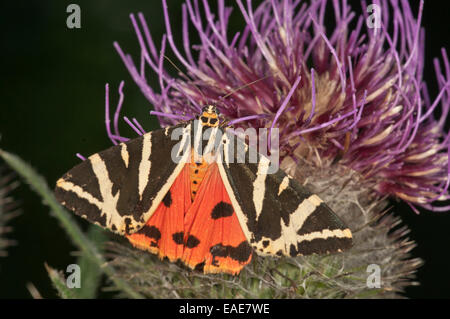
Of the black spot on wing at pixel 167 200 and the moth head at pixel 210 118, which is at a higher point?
the moth head at pixel 210 118

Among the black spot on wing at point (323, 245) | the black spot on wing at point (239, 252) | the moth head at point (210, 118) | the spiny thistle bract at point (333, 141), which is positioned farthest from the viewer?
the spiny thistle bract at point (333, 141)

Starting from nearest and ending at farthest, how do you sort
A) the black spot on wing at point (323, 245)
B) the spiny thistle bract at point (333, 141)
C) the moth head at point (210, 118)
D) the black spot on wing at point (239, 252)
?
the black spot on wing at point (323, 245) → the black spot on wing at point (239, 252) → the moth head at point (210, 118) → the spiny thistle bract at point (333, 141)

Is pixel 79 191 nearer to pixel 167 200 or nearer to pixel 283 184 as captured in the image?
pixel 167 200

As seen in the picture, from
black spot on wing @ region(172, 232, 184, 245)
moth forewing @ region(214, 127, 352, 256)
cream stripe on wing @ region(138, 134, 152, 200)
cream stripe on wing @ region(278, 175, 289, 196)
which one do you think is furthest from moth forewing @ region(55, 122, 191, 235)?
cream stripe on wing @ region(278, 175, 289, 196)

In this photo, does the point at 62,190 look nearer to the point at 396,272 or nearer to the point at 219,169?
the point at 219,169

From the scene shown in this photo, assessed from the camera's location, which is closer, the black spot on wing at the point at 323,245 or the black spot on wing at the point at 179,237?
the black spot on wing at the point at 323,245

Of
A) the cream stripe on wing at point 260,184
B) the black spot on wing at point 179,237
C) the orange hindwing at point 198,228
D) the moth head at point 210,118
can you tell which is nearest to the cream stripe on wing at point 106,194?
the orange hindwing at point 198,228

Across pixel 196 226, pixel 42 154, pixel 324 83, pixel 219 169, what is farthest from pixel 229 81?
pixel 42 154

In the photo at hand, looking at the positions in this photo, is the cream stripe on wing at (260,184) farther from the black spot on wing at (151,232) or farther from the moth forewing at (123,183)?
the black spot on wing at (151,232)
